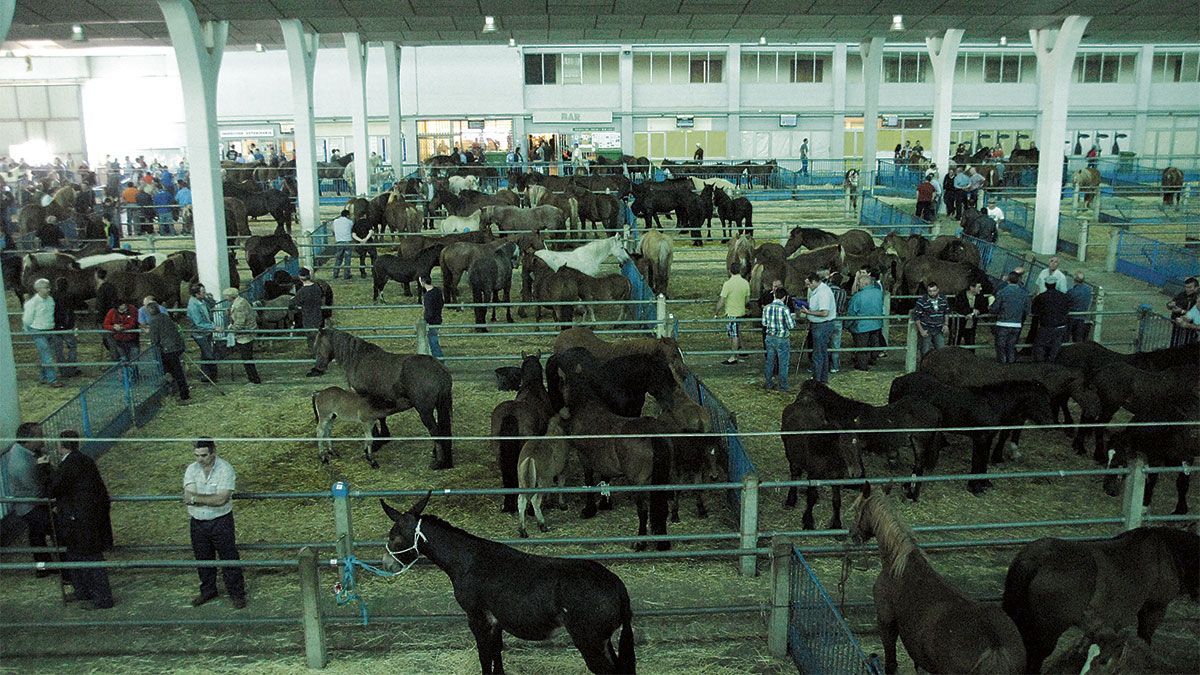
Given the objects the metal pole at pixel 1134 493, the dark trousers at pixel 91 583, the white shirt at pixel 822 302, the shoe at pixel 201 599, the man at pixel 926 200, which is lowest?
the shoe at pixel 201 599

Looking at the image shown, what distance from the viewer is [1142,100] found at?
150ft

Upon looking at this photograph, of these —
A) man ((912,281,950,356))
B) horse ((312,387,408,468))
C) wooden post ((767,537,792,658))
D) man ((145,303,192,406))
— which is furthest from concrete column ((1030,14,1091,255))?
man ((145,303,192,406))

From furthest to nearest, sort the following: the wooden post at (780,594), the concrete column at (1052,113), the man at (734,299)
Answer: the concrete column at (1052,113) → the man at (734,299) → the wooden post at (780,594)

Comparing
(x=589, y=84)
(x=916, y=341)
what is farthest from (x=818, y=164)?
(x=916, y=341)

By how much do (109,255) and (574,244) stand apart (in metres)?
10.2

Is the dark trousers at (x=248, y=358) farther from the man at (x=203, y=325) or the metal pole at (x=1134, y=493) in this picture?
the metal pole at (x=1134, y=493)

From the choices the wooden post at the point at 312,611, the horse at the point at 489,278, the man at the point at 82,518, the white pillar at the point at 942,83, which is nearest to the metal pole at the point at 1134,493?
the wooden post at the point at 312,611

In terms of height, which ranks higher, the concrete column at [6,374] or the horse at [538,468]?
the concrete column at [6,374]

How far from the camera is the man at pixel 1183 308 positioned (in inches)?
526

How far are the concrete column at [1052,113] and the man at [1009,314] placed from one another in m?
9.58

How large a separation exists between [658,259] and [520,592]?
12997 mm

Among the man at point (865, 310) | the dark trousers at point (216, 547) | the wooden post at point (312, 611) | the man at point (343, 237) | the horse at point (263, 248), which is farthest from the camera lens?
the man at point (343, 237)

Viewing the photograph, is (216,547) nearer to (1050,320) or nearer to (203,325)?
(203,325)

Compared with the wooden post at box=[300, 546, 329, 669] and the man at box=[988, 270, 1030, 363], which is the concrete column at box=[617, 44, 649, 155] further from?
the wooden post at box=[300, 546, 329, 669]
